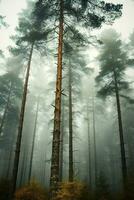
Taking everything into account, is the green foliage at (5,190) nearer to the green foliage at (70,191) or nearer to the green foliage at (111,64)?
the green foliage at (70,191)

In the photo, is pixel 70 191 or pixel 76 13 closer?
pixel 70 191

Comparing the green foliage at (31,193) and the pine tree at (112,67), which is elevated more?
the pine tree at (112,67)

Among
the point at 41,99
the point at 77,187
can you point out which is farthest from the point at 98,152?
the point at 77,187

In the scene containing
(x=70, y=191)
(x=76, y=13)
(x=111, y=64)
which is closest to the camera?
(x=70, y=191)

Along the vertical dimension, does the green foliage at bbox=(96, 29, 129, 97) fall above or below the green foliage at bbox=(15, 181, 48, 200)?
above

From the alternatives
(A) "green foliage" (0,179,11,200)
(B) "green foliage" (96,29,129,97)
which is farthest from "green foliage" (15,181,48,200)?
(B) "green foliage" (96,29,129,97)

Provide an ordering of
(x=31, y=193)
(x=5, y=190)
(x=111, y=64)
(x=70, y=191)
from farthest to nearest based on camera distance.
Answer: (x=111, y=64)
(x=5, y=190)
(x=31, y=193)
(x=70, y=191)

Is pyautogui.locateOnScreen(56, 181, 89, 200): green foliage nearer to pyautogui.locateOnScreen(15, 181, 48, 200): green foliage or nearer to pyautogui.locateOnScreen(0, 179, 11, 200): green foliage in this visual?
pyautogui.locateOnScreen(15, 181, 48, 200): green foliage

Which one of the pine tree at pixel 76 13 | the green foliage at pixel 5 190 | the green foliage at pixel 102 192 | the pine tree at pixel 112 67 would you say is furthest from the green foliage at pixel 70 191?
the pine tree at pixel 112 67

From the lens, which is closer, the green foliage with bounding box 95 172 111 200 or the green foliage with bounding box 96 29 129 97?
the green foliage with bounding box 95 172 111 200

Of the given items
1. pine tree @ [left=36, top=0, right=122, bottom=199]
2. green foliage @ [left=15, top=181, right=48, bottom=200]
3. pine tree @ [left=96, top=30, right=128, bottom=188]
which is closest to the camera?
green foliage @ [left=15, top=181, right=48, bottom=200]

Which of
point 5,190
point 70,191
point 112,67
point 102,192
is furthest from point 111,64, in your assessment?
point 5,190

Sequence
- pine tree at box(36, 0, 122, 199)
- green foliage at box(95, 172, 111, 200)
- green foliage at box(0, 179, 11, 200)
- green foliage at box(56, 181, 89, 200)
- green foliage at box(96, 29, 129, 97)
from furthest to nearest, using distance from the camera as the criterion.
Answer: green foliage at box(96, 29, 129, 97) → green foliage at box(0, 179, 11, 200) → green foliage at box(95, 172, 111, 200) → pine tree at box(36, 0, 122, 199) → green foliage at box(56, 181, 89, 200)

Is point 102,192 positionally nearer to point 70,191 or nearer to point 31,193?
point 70,191
